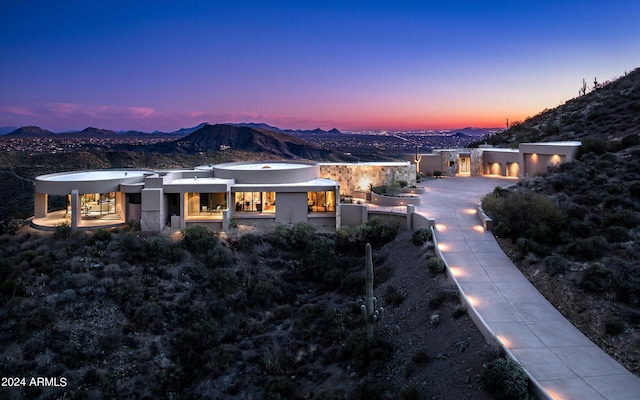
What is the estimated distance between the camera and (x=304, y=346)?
17438mm

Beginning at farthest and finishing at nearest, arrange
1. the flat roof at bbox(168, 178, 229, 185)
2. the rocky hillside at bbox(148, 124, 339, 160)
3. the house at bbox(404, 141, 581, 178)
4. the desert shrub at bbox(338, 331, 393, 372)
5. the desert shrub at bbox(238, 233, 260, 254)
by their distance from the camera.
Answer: the rocky hillside at bbox(148, 124, 339, 160) → the house at bbox(404, 141, 581, 178) → the flat roof at bbox(168, 178, 229, 185) → the desert shrub at bbox(238, 233, 260, 254) → the desert shrub at bbox(338, 331, 393, 372)

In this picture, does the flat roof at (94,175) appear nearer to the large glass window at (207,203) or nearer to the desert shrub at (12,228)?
the desert shrub at (12,228)

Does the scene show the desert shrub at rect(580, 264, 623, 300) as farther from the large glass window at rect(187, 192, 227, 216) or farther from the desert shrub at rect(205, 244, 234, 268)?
the large glass window at rect(187, 192, 227, 216)

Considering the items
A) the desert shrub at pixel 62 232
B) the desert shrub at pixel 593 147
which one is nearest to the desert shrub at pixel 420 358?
the desert shrub at pixel 62 232

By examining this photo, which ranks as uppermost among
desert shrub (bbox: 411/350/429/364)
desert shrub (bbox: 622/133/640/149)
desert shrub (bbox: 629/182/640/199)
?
desert shrub (bbox: 622/133/640/149)

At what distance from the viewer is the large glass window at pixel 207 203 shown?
28.2m

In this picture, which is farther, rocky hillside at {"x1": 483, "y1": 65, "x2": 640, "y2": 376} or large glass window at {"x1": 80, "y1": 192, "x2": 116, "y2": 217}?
large glass window at {"x1": 80, "y1": 192, "x2": 116, "y2": 217}

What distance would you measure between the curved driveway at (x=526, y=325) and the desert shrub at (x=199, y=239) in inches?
502

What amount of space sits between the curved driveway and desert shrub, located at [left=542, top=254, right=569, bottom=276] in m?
0.98

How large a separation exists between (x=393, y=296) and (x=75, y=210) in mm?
19606

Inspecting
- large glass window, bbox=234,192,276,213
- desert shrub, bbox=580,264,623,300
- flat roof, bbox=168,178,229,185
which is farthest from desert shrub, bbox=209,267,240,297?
desert shrub, bbox=580,264,623,300

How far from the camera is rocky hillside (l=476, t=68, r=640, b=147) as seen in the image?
41500 millimetres

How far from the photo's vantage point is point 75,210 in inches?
997

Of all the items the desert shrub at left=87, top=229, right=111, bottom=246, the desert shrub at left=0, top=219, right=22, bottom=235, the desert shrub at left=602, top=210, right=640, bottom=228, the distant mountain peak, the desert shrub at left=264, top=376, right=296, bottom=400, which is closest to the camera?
the desert shrub at left=264, top=376, right=296, bottom=400
